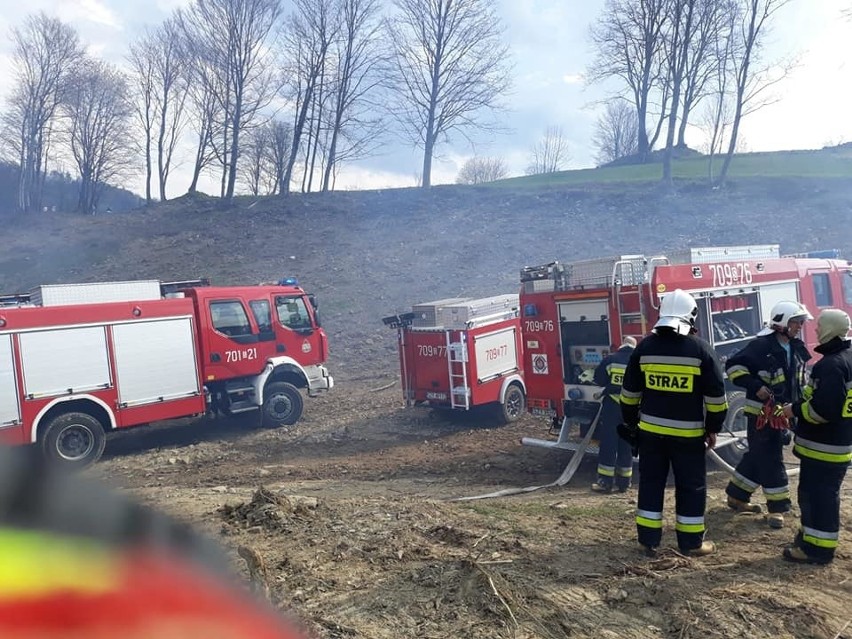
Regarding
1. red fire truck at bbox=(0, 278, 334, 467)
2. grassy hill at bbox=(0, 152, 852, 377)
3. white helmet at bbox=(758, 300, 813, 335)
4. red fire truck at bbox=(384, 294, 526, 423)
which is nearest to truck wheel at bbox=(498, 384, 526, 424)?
red fire truck at bbox=(384, 294, 526, 423)

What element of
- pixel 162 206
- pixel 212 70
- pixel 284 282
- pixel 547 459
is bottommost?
pixel 547 459

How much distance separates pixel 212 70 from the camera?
29875 millimetres

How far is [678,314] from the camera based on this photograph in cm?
454

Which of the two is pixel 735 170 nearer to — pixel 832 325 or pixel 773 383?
pixel 773 383

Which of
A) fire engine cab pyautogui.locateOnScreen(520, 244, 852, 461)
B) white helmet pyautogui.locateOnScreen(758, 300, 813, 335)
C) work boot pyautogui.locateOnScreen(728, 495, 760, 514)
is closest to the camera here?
white helmet pyautogui.locateOnScreen(758, 300, 813, 335)

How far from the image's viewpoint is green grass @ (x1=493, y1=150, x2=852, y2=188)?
103 ft

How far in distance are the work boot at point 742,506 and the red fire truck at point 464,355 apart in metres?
4.73

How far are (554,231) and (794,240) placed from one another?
27.1 feet

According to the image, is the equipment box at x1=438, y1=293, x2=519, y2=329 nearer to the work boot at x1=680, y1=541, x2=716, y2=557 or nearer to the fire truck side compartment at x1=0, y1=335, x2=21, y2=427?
the work boot at x1=680, y1=541, x2=716, y2=557

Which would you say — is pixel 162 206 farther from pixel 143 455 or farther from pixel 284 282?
pixel 143 455

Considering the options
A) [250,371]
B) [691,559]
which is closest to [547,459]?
[691,559]

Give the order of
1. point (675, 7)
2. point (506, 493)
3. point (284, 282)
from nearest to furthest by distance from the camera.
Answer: point (506, 493)
point (284, 282)
point (675, 7)

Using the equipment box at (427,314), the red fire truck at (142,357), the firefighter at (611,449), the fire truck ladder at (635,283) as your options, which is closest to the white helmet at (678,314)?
the firefighter at (611,449)

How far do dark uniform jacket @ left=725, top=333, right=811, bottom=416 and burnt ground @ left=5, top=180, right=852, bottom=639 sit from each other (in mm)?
1055
